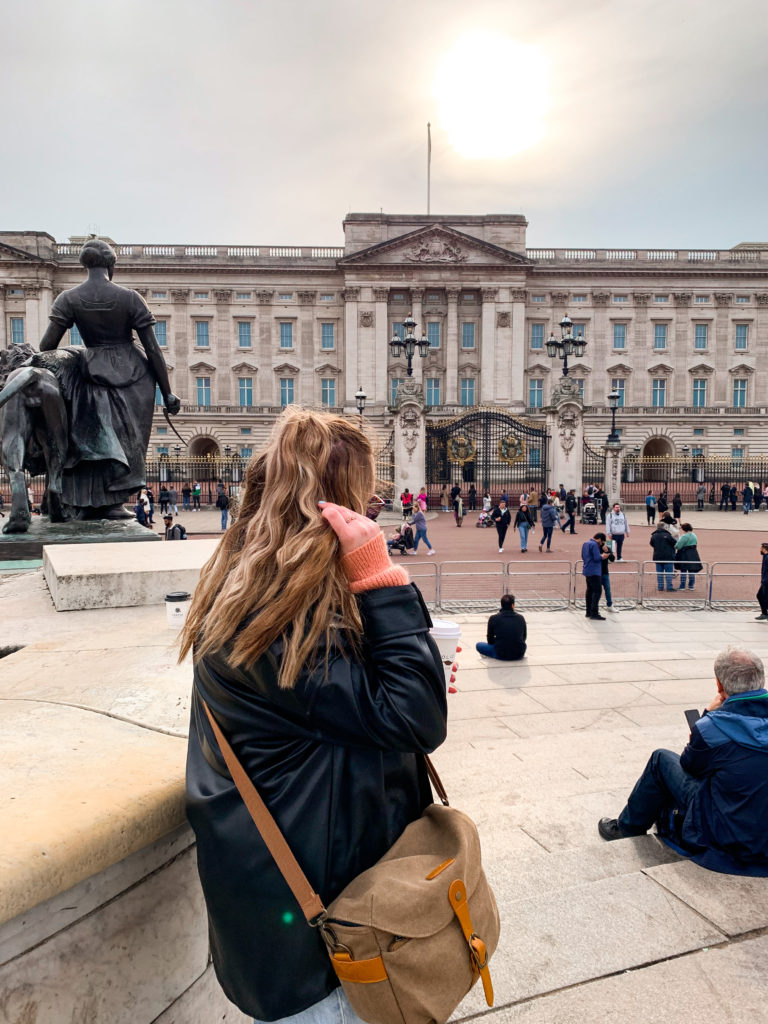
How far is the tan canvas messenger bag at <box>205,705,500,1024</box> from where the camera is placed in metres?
1.32

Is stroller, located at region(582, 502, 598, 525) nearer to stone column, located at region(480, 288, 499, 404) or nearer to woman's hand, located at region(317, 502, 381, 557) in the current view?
woman's hand, located at region(317, 502, 381, 557)

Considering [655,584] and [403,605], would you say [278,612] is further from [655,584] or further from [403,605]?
[655,584]

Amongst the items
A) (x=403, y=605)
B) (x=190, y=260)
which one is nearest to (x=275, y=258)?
(x=190, y=260)

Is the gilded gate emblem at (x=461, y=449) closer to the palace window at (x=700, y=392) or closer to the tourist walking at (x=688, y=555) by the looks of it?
the tourist walking at (x=688, y=555)

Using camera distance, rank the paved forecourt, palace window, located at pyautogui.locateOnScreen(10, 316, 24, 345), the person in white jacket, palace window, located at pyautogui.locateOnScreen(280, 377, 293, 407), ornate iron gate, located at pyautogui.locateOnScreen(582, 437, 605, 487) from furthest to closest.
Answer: palace window, located at pyautogui.locateOnScreen(280, 377, 293, 407) < palace window, located at pyautogui.locateOnScreen(10, 316, 24, 345) < ornate iron gate, located at pyautogui.locateOnScreen(582, 437, 605, 487) < the person in white jacket < the paved forecourt

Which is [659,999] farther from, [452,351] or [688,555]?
[452,351]

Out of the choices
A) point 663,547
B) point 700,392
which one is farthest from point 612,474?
point 700,392

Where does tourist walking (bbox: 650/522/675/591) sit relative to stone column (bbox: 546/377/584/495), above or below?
below

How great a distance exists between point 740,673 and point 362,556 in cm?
274

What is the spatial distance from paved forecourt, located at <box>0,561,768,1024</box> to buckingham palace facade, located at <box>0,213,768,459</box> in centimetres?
5010

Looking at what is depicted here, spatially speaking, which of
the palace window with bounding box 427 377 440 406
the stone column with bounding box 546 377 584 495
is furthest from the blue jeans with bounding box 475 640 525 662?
the palace window with bounding box 427 377 440 406

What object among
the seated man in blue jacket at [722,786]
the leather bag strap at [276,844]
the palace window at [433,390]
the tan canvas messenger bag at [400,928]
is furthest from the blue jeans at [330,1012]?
the palace window at [433,390]

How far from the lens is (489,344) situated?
55.4m

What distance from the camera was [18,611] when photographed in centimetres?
439
